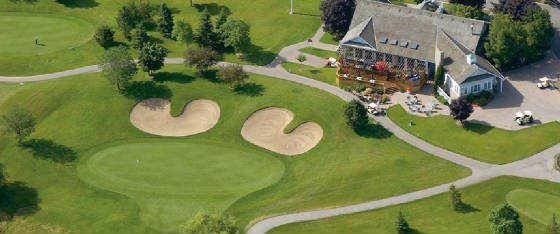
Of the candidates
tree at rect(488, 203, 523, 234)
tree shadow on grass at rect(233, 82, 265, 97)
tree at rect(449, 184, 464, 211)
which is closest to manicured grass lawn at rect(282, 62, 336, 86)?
tree shadow on grass at rect(233, 82, 265, 97)

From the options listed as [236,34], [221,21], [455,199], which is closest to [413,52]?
[236,34]

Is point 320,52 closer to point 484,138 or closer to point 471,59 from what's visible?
point 471,59

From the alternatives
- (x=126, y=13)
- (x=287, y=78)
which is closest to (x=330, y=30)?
(x=287, y=78)

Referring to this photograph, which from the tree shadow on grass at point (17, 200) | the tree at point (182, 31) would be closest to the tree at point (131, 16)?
the tree at point (182, 31)

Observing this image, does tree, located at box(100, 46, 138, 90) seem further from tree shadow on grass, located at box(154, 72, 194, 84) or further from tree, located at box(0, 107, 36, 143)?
tree, located at box(0, 107, 36, 143)

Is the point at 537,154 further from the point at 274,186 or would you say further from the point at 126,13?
the point at 126,13

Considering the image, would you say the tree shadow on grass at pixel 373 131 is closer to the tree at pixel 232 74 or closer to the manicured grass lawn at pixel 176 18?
the tree at pixel 232 74
